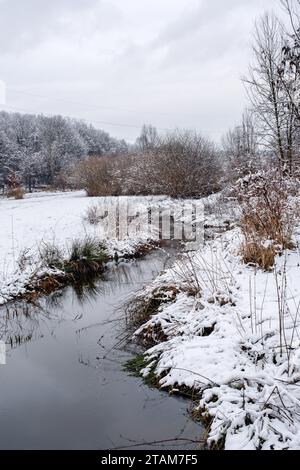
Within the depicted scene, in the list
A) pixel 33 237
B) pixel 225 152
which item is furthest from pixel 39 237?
pixel 225 152

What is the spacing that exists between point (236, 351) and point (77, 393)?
1.56 m

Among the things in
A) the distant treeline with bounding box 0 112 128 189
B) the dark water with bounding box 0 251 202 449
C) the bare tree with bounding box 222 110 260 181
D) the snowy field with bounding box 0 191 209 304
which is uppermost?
the distant treeline with bounding box 0 112 128 189

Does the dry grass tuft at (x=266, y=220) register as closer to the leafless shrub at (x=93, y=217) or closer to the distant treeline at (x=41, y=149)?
the leafless shrub at (x=93, y=217)

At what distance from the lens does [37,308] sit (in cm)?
627

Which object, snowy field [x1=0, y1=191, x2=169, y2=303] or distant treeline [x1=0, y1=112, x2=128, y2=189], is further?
distant treeline [x1=0, y1=112, x2=128, y2=189]

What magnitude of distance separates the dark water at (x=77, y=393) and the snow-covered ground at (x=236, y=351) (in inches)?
11.4

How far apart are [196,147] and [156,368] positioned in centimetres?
1852

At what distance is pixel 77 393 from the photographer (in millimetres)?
3695

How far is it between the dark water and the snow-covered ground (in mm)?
290

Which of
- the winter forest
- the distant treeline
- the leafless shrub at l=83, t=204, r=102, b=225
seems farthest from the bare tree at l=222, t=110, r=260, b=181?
the distant treeline

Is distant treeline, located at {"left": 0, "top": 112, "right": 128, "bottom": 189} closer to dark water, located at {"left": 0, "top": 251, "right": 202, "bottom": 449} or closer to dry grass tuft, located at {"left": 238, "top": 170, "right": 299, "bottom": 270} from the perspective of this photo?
dry grass tuft, located at {"left": 238, "top": 170, "right": 299, "bottom": 270}

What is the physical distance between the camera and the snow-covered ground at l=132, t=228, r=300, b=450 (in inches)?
107
